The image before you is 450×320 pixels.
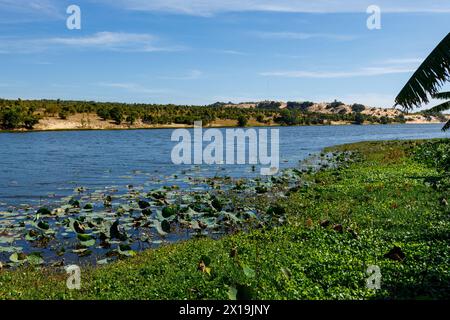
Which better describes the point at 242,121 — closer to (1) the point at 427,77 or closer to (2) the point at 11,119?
(2) the point at 11,119

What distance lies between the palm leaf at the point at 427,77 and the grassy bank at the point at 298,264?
3854mm

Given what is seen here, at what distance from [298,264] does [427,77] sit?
5.43 meters

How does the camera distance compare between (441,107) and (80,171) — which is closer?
(441,107)

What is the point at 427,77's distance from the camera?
35.2ft

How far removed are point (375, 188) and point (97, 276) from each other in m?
15.9

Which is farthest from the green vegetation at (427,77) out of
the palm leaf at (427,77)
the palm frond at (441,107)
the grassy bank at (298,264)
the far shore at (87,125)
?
the far shore at (87,125)

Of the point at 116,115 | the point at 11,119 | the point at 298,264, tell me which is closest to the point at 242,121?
the point at 116,115

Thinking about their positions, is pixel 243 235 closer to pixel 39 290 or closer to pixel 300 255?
pixel 300 255

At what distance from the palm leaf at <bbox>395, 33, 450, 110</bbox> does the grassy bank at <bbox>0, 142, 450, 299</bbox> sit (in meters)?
3.85

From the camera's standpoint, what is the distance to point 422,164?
34.8 m

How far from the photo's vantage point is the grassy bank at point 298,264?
10130 millimetres

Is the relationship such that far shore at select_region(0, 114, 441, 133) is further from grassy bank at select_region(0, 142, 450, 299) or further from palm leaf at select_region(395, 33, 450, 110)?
palm leaf at select_region(395, 33, 450, 110)

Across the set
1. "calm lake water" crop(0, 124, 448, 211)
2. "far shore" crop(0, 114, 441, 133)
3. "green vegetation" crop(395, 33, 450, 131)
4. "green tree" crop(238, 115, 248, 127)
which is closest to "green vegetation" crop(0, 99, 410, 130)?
"green tree" crop(238, 115, 248, 127)

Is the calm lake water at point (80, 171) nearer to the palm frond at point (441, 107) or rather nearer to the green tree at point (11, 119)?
the palm frond at point (441, 107)
